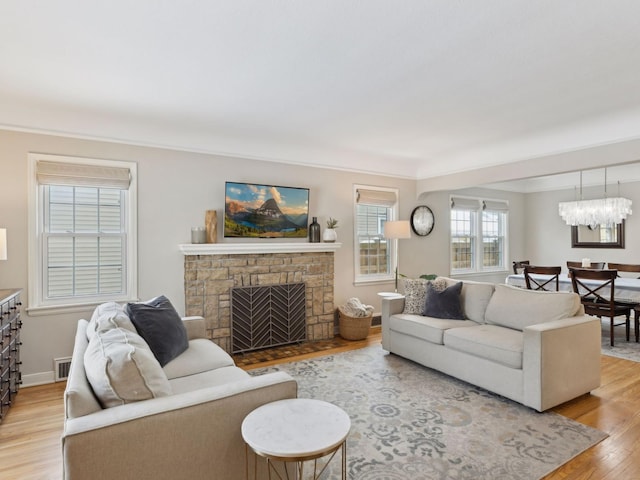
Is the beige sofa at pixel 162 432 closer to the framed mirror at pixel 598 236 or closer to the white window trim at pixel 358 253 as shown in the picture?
the white window trim at pixel 358 253

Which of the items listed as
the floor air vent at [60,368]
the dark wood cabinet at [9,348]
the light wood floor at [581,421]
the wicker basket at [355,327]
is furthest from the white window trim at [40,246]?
the wicker basket at [355,327]

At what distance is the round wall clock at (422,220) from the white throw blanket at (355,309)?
1817 millimetres

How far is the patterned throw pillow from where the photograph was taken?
4.18 m

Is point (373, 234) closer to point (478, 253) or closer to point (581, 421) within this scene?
point (478, 253)

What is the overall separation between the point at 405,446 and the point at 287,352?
221 centimetres

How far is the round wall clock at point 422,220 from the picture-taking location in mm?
6109

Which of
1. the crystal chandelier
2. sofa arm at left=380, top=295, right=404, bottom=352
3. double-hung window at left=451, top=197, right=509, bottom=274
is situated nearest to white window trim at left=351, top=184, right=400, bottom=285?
sofa arm at left=380, top=295, right=404, bottom=352

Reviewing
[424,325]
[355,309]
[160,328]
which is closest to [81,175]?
[160,328]

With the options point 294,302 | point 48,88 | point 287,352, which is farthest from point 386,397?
point 48,88

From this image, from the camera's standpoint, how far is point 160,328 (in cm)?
256

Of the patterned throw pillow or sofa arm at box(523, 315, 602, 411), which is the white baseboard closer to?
the patterned throw pillow

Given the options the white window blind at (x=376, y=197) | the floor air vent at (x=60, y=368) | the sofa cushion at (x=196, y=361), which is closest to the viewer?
the sofa cushion at (x=196, y=361)

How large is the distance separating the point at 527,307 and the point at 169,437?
3.16m

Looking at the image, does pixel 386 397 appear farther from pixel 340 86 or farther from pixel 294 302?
pixel 340 86
